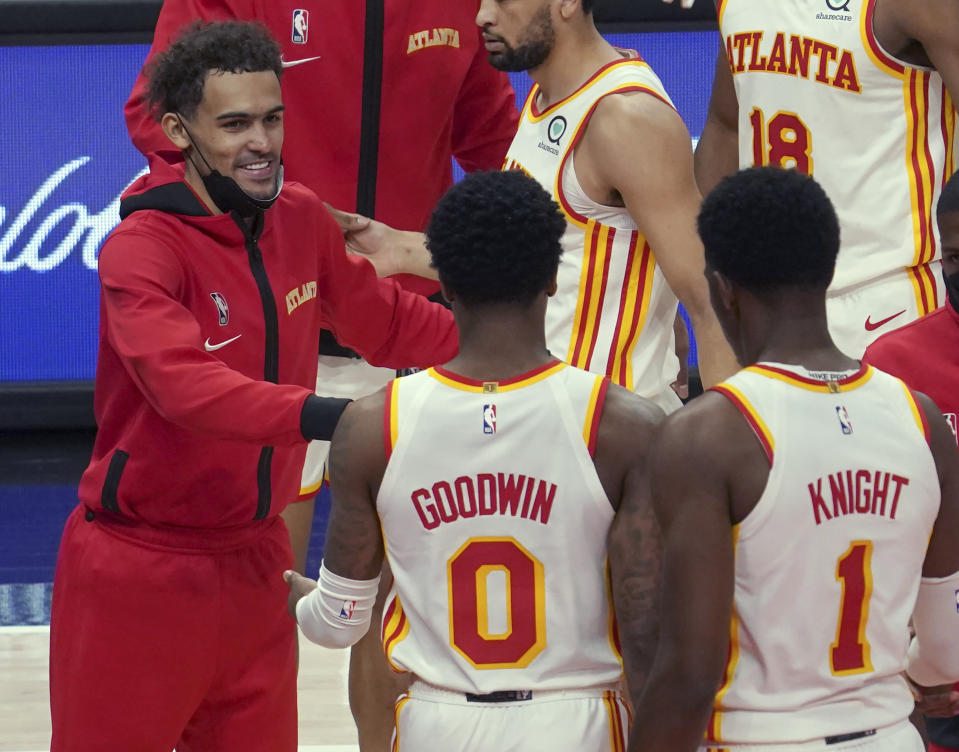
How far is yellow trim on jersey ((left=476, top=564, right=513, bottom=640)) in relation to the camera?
244 centimetres

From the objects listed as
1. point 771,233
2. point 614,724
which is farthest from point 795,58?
point 614,724

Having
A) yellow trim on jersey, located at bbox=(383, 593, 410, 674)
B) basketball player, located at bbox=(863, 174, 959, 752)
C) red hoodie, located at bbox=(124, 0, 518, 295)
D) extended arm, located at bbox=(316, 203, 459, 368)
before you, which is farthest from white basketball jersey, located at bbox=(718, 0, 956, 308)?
yellow trim on jersey, located at bbox=(383, 593, 410, 674)

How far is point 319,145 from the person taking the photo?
4.23 metres

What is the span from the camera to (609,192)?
3549 mm

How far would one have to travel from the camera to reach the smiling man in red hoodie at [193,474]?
3.14 meters

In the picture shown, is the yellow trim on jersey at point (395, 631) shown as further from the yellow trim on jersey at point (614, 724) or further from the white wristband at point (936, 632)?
the white wristband at point (936, 632)

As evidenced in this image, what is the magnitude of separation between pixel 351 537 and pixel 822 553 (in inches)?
28.7

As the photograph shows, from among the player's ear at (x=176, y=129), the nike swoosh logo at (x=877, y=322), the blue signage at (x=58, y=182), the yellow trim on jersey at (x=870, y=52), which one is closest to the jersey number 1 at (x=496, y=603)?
the player's ear at (x=176, y=129)

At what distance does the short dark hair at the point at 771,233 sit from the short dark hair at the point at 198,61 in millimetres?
1325

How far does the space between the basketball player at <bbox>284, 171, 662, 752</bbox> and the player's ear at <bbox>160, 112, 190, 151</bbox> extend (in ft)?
3.26

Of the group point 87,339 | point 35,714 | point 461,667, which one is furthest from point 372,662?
point 87,339

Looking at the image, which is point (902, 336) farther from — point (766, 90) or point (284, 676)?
point (284, 676)

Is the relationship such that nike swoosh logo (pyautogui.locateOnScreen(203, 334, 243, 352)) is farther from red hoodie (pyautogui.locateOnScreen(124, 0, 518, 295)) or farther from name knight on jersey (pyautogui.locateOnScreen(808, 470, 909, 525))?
name knight on jersey (pyautogui.locateOnScreen(808, 470, 909, 525))

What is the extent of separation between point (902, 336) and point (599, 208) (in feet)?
2.88
